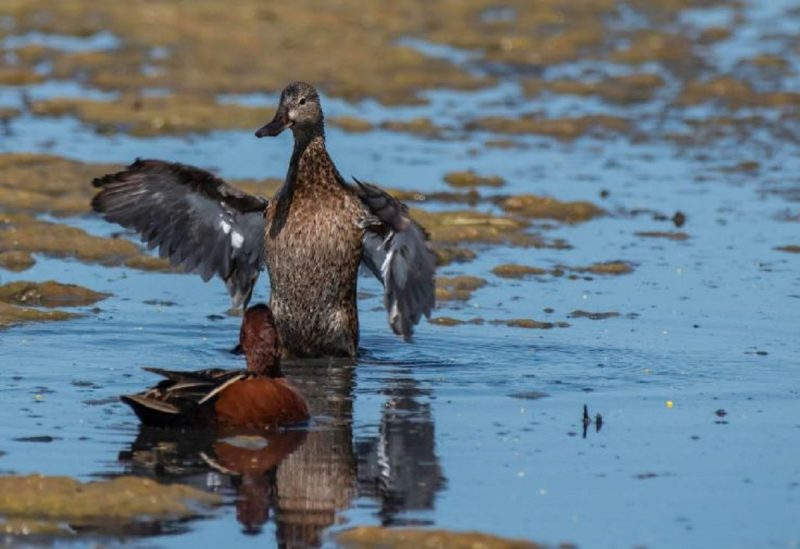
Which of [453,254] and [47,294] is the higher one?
[453,254]

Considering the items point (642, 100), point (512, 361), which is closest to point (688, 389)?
point (512, 361)

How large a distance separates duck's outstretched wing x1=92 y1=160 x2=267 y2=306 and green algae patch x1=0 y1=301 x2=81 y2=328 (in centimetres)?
66

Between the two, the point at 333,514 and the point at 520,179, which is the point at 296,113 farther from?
the point at 520,179

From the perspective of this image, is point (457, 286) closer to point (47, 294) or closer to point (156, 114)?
point (47, 294)

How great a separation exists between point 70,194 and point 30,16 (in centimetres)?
1114

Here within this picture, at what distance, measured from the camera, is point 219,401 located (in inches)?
345

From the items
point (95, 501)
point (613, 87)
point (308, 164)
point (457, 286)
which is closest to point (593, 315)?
point (457, 286)

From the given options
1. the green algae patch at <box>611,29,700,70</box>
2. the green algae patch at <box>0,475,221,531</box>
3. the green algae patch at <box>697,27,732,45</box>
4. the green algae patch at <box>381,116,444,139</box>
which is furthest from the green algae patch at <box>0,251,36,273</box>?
the green algae patch at <box>697,27,732,45</box>

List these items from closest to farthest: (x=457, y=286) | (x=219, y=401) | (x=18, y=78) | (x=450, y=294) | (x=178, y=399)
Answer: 1. (x=178, y=399)
2. (x=219, y=401)
3. (x=450, y=294)
4. (x=457, y=286)
5. (x=18, y=78)

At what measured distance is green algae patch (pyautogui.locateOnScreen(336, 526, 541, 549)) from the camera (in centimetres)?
692

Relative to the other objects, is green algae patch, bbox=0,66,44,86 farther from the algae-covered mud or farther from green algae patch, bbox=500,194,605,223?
green algae patch, bbox=500,194,605,223

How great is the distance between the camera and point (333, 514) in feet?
24.3

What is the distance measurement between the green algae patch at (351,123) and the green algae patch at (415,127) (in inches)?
Result: 7.5

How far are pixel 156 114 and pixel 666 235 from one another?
6.91 m
